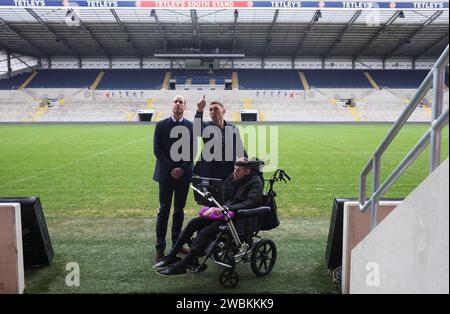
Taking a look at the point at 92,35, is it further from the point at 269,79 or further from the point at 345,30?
the point at 345,30

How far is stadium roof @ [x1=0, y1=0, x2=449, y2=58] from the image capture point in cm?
3056

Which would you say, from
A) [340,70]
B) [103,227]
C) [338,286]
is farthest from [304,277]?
[340,70]

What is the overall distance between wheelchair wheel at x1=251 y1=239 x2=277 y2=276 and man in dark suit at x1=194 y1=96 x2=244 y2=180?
35.1 inches

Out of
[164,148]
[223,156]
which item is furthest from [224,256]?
[164,148]

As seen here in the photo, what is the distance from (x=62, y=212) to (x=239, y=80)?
3714 centimetres

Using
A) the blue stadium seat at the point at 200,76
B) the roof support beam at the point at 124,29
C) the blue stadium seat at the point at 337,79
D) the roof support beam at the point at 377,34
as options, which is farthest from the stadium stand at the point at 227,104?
the roof support beam at the point at 124,29

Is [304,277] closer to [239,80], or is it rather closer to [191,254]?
[191,254]

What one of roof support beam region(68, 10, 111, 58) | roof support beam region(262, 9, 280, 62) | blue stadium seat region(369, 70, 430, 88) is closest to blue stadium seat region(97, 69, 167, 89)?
roof support beam region(68, 10, 111, 58)

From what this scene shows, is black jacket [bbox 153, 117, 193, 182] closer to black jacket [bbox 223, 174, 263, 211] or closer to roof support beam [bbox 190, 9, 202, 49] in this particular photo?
black jacket [bbox 223, 174, 263, 211]

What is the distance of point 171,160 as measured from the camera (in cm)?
442

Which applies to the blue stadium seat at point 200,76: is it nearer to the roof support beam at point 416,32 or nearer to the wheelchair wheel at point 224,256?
the roof support beam at point 416,32

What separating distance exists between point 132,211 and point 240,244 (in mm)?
3326

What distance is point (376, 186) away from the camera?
9.37ft
